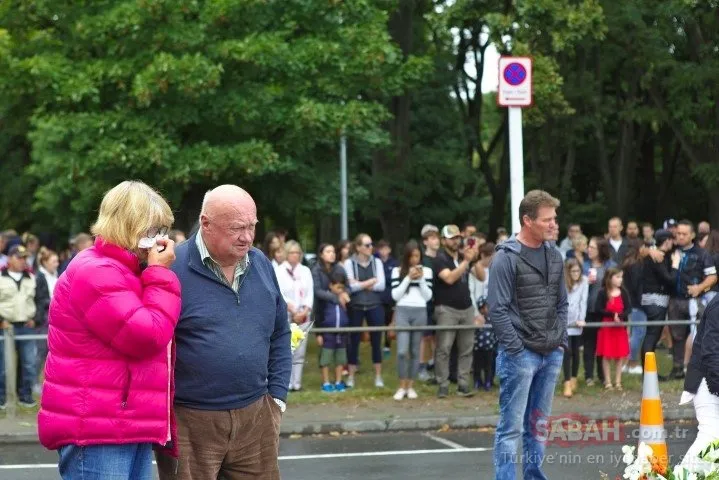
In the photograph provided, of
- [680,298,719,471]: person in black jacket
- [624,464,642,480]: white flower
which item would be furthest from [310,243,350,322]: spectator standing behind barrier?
[624,464,642,480]: white flower

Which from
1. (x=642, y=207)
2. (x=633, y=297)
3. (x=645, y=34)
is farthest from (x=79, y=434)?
(x=642, y=207)

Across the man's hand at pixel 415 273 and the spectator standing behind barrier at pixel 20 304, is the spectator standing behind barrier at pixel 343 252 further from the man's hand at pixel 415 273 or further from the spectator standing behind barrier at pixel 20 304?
the spectator standing behind barrier at pixel 20 304

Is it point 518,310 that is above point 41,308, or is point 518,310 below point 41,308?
above

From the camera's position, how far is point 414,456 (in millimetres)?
10961

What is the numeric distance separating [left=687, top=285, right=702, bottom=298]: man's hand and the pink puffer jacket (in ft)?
38.0

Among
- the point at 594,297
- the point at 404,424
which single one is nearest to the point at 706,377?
the point at 404,424

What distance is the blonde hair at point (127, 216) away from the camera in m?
4.76

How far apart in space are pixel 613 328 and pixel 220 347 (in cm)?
1033

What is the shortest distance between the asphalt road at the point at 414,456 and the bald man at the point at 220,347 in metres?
4.69

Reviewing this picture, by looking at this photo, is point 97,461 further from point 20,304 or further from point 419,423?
point 20,304

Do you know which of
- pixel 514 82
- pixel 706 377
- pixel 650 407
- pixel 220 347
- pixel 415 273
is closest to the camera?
pixel 220 347

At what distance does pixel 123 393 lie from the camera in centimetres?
469

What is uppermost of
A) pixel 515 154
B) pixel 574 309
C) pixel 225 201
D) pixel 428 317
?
pixel 515 154

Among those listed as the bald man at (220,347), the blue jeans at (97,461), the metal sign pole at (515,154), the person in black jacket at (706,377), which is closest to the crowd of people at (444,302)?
the metal sign pole at (515,154)
